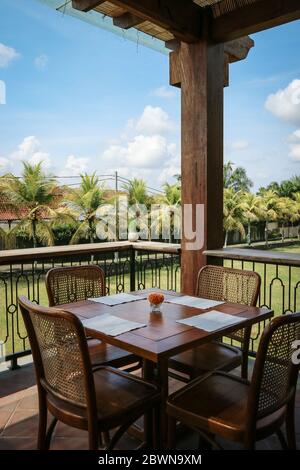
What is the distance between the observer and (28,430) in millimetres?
2166

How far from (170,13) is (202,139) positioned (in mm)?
974

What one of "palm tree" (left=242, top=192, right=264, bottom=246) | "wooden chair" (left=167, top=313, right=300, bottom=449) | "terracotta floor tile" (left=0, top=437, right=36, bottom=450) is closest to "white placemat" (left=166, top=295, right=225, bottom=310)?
"wooden chair" (left=167, top=313, right=300, bottom=449)

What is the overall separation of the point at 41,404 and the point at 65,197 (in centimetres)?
1862

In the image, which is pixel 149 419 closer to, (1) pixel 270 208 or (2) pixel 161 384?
(2) pixel 161 384

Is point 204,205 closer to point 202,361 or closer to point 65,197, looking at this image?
point 202,361

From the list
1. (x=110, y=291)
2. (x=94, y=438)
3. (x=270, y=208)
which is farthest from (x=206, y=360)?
(x=270, y=208)

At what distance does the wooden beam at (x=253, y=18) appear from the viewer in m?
2.67

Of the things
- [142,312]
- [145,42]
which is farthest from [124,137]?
[142,312]

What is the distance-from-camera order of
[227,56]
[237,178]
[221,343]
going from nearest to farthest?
[221,343], [227,56], [237,178]

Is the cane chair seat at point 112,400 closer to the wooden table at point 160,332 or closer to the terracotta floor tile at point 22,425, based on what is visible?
the wooden table at point 160,332

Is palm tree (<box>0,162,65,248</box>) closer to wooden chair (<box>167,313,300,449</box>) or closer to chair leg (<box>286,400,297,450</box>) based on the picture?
wooden chair (<box>167,313,300,449</box>)

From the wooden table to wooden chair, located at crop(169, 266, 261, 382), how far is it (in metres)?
0.23

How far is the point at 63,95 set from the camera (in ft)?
89.8

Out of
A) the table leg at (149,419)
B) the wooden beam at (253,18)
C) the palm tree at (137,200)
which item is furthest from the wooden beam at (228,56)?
the palm tree at (137,200)
